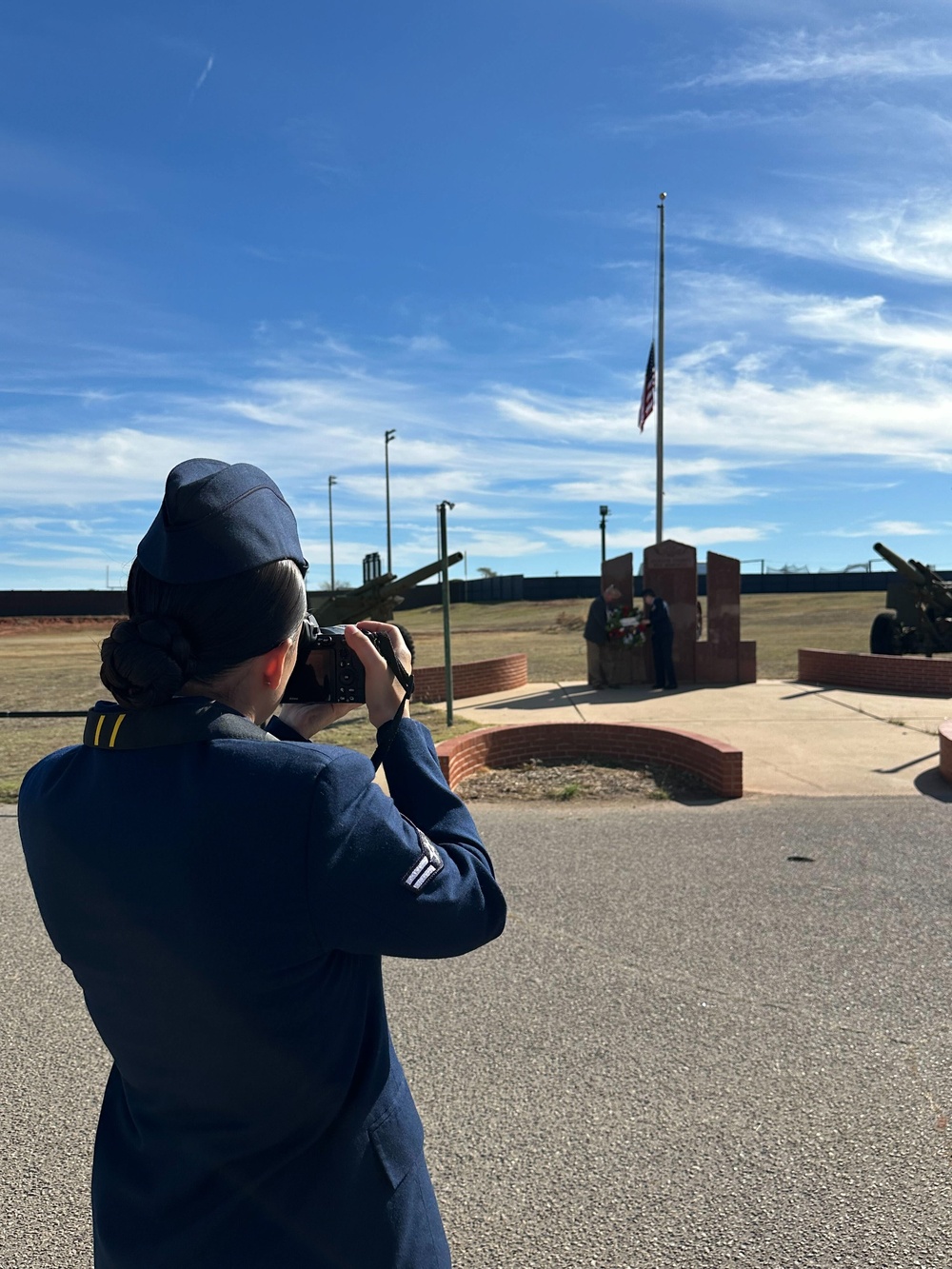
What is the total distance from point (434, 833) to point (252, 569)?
0.42m

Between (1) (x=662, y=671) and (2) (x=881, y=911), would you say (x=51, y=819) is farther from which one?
(1) (x=662, y=671)

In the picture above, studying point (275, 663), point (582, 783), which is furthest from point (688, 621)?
point (275, 663)

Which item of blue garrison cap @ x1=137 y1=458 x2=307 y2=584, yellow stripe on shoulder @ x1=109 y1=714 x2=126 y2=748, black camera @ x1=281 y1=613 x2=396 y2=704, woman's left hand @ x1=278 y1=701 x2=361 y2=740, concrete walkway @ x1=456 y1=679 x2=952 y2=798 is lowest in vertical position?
concrete walkway @ x1=456 y1=679 x2=952 y2=798

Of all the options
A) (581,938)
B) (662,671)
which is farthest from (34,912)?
(662,671)

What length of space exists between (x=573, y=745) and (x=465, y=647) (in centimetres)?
1890

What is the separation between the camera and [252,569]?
1.16 metres

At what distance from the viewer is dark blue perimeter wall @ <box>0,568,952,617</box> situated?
5122cm

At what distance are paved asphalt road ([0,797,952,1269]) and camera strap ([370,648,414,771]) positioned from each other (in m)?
1.68

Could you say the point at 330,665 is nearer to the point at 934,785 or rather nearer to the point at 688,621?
the point at 934,785

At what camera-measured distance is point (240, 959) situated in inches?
42.7

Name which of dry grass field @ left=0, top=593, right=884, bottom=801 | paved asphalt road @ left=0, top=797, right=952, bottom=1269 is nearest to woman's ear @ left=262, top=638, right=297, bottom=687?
paved asphalt road @ left=0, top=797, right=952, bottom=1269

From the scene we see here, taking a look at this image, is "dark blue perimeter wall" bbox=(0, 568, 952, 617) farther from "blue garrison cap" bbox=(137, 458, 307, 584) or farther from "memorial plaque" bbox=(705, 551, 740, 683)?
"blue garrison cap" bbox=(137, 458, 307, 584)

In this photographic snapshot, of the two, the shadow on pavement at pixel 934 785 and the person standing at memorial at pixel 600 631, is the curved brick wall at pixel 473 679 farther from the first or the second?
the shadow on pavement at pixel 934 785

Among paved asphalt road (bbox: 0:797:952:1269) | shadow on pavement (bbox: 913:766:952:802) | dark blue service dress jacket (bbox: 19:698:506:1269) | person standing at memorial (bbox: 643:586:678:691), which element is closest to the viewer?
dark blue service dress jacket (bbox: 19:698:506:1269)
